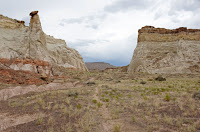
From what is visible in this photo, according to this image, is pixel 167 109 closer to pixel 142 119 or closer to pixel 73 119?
pixel 142 119

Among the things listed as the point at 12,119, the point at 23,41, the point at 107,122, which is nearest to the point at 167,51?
the point at 23,41

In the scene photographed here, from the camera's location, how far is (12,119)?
6.14 meters

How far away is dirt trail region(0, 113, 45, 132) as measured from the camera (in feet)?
18.2

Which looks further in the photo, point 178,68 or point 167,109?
point 178,68

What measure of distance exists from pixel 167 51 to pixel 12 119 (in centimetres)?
4100

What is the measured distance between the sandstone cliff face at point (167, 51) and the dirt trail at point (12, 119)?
34141mm

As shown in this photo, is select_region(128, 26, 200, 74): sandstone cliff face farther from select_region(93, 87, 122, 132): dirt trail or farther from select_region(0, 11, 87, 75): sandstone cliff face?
select_region(93, 87, 122, 132): dirt trail

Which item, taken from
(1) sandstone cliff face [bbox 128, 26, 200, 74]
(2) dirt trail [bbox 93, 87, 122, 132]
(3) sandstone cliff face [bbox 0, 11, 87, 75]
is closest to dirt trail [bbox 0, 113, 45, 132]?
(2) dirt trail [bbox 93, 87, 122, 132]

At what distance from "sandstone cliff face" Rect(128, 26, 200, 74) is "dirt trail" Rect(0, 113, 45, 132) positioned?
34.1 meters

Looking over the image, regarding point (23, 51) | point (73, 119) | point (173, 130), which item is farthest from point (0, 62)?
point (173, 130)

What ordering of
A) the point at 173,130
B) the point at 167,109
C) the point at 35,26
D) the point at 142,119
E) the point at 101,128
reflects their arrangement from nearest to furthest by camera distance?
the point at 173,130 → the point at 101,128 → the point at 142,119 → the point at 167,109 → the point at 35,26

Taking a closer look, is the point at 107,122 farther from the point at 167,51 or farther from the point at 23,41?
the point at 167,51

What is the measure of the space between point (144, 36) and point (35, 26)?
3186 centimetres

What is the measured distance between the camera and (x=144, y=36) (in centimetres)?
4216
